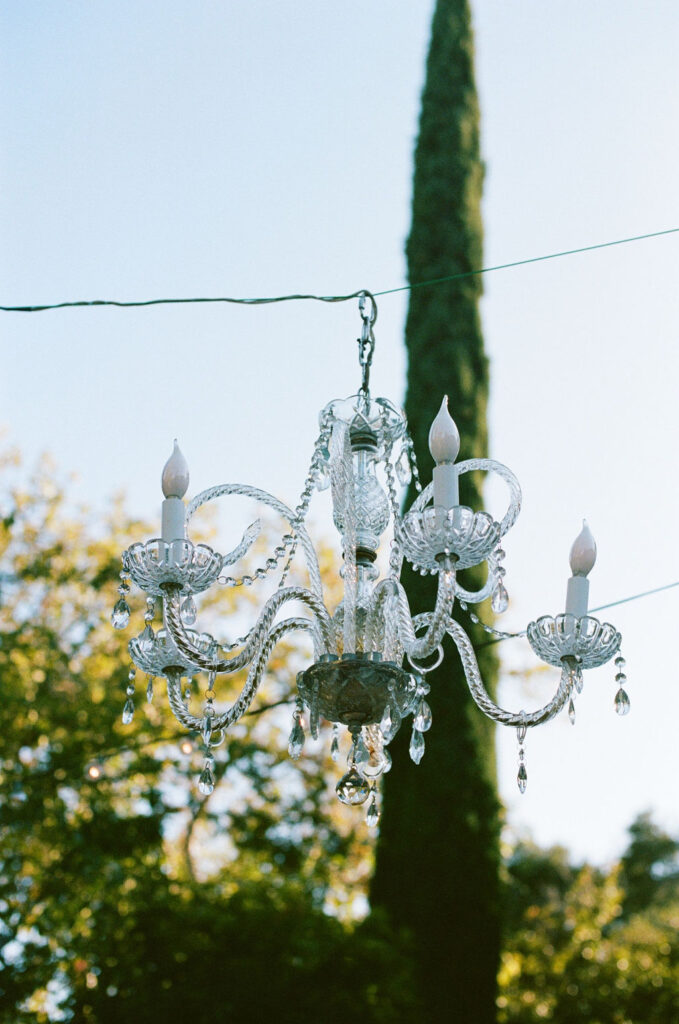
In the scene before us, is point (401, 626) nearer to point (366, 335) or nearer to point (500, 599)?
point (500, 599)

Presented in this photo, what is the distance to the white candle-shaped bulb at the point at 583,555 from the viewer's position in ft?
5.95

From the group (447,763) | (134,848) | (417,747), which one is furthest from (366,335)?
(134,848)

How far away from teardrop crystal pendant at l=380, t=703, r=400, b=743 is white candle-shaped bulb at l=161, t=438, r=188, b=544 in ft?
1.47

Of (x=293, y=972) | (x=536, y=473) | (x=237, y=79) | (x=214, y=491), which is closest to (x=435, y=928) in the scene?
(x=293, y=972)

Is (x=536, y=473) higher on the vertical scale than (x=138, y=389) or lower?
lower

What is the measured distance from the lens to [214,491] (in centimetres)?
200

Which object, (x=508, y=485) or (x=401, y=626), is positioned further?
(x=508, y=485)

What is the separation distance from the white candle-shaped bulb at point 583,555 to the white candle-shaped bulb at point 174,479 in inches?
24.9

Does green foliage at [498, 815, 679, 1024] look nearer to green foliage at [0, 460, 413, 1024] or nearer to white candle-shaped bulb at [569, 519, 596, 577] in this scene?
green foliage at [0, 460, 413, 1024]

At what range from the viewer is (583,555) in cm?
182

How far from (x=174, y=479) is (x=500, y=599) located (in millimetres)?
577

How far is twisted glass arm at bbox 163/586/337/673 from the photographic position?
1740 mm

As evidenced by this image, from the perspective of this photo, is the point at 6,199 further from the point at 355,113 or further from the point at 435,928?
the point at 435,928

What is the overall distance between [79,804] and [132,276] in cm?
318
